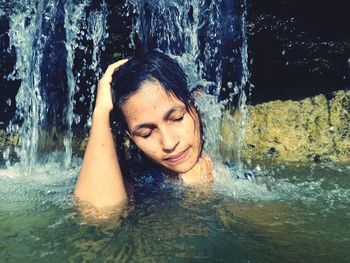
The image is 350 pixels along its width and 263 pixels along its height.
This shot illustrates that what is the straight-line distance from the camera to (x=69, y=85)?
18.8 ft

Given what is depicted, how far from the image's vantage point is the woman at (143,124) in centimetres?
272

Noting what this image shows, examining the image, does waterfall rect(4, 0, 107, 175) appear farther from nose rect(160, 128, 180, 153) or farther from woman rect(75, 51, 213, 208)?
nose rect(160, 128, 180, 153)

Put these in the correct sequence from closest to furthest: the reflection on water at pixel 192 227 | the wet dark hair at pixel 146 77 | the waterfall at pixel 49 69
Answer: the reflection on water at pixel 192 227 → the wet dark hair at pixel 146 77 → the waterfall at pixel 49 69

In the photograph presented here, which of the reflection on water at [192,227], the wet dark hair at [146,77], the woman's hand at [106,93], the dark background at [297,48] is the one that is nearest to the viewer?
the reflection on water at [192,227]

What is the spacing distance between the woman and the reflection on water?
0.24 meters

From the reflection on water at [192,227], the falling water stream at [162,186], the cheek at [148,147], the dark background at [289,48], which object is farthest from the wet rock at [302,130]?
the cheek at [148,147]

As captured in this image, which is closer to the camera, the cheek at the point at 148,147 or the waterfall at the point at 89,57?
the cheek at the point at 148,147

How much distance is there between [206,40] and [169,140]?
245cm

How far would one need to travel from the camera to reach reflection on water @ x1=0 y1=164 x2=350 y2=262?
2.12 metres

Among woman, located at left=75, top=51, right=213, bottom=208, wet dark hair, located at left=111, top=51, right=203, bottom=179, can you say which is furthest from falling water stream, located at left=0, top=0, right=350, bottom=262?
wet dark hair, located at left=111, top=51, right=203, bottom=179

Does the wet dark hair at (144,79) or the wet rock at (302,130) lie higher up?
the wet dark hair at (144,79)

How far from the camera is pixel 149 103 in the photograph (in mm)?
2695

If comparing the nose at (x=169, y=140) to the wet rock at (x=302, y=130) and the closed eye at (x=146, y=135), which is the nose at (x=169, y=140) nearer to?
the closed eye at (x=146, y=135)

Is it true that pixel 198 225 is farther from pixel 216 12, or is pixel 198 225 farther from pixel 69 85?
pixel 69 85
